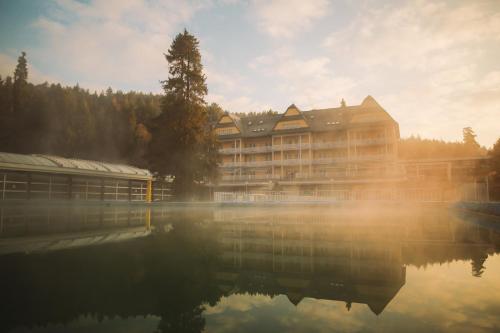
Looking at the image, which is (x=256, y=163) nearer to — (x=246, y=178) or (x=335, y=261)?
(x=246, y=178)

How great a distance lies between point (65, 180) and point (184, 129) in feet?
46.1

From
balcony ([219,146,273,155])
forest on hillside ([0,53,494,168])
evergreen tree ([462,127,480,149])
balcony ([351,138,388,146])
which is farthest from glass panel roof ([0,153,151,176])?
evergreen tree ([462,127,480,149])

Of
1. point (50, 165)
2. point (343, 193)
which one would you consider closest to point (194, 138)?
point (50, 165)

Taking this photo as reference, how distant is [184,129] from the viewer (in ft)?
97.9

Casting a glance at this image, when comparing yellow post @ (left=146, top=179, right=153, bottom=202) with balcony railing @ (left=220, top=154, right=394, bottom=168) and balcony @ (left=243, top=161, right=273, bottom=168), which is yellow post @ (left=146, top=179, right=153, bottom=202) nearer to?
balcony railing @ (left=220, top=154, right=394, bottom=168)

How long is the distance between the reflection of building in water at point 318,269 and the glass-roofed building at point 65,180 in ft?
96.0

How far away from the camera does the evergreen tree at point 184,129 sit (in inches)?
1159

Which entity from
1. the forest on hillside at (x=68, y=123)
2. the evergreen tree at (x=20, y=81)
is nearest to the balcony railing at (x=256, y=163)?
the forest on hillside at (x=68, y=123)

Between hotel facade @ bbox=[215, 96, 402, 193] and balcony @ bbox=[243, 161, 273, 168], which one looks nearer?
hotel facade @ bbox=[215, 96, 402, 193]

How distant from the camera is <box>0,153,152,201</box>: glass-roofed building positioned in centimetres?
2728

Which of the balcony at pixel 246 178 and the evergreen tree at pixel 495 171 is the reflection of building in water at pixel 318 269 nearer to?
the evergreen tree at pixel 495 171

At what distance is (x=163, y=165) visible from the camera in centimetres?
2966

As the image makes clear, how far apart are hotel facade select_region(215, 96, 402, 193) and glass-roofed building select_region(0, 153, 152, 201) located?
12042mm

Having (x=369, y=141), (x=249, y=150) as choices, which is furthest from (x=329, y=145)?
(x=249, y=150)
